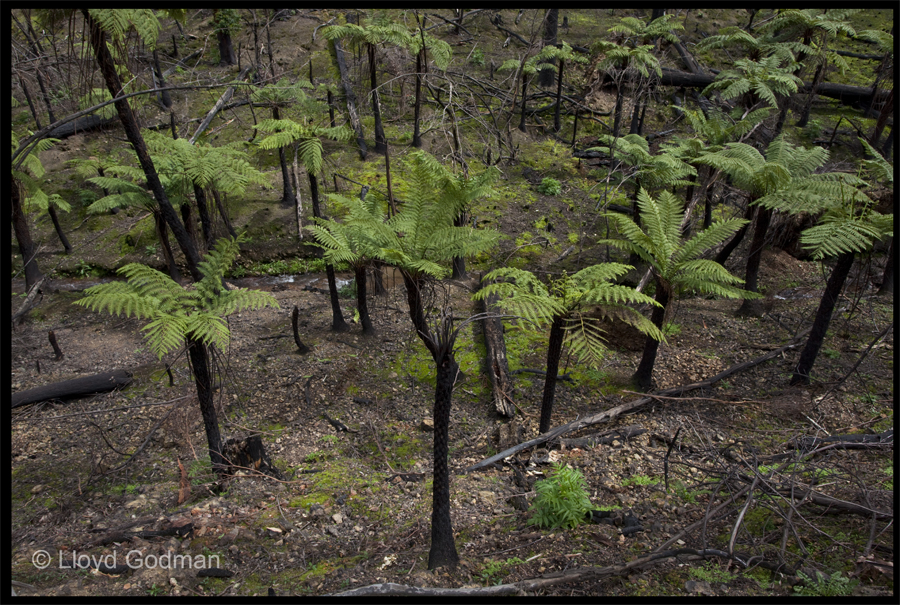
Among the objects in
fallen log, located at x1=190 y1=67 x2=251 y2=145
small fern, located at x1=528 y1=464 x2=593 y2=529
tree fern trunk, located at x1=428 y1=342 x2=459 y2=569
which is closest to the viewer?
tree fern trunk, located at x1=428 y1=342 x2=459 y2=569

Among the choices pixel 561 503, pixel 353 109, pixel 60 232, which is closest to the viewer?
pixel 561 503

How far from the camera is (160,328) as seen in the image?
13.1ft

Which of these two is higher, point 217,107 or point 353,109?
point 353,109

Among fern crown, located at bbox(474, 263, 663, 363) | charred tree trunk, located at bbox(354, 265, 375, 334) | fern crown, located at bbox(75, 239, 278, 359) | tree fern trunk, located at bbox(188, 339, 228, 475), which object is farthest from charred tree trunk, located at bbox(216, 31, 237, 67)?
fern crown, located at bbox(474, 263, 663, 363)

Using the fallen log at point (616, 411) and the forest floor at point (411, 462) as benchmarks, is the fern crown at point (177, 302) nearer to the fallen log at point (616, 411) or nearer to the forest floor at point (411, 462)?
the forest floor at point (411, 462)

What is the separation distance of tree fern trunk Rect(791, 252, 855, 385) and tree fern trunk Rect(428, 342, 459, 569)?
5321 millimetres

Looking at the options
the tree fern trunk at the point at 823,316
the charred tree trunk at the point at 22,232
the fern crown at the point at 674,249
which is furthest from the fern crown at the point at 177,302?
the tree fern trunk at the point at 823,316

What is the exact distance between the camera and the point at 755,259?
325 inches

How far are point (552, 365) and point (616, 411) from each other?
141 centimetres

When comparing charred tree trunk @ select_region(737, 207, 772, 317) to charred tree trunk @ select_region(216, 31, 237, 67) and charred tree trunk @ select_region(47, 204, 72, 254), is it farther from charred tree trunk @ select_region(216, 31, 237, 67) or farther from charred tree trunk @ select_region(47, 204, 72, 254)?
Answer: charred tree trunk @ select_region(216, 31, 237, 67)

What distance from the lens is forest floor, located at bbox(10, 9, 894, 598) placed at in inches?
150

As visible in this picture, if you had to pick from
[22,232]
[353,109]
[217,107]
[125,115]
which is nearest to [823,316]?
[125,115]

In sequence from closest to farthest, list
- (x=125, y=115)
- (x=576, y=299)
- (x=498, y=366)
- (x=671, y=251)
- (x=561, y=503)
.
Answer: (x=561, y=503)
(x=125, y=115)
(x=576, y=299)
(x=671, y=251)
(x=498, y=366)

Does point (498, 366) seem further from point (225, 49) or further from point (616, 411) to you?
point (225, 49)
